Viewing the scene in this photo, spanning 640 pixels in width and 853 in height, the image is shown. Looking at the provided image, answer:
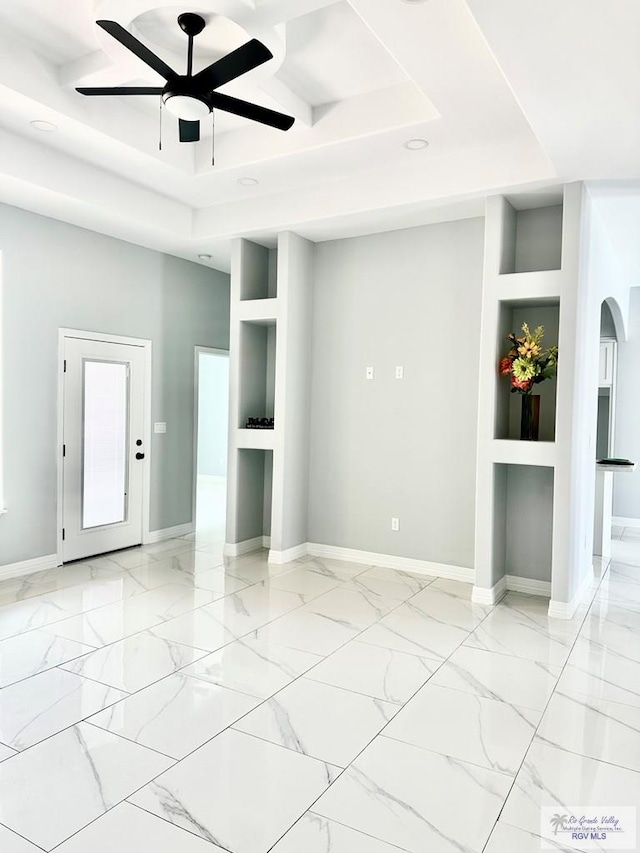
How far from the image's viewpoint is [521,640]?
375cm

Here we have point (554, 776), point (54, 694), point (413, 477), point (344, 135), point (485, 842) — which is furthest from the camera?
point (413, 477)

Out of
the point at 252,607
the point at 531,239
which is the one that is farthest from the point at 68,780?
the point at 531,239

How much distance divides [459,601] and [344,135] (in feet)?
10.9

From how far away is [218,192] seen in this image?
16.9ft

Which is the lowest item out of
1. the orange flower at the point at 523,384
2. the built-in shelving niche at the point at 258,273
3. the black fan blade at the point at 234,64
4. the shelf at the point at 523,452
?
the shelf at the point at 523,452

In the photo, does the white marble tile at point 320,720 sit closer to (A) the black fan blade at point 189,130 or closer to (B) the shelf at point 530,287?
(B) the shelf at point 530,287

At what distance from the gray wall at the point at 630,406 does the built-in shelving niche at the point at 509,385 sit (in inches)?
143

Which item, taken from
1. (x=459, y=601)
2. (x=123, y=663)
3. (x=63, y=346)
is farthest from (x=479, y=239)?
(x=123, y=663)

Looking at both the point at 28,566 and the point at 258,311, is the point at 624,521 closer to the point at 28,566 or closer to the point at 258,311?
the point at 258,311

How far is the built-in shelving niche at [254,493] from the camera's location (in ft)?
18.8

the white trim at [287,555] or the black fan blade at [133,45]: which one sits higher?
the black fan blade at [133,45]

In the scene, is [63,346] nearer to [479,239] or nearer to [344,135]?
[344,135]

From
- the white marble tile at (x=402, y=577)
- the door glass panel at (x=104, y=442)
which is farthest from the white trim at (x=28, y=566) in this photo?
the white marble tile at (x=402, y=577)

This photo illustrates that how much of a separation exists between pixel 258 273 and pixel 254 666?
12.2 ft
